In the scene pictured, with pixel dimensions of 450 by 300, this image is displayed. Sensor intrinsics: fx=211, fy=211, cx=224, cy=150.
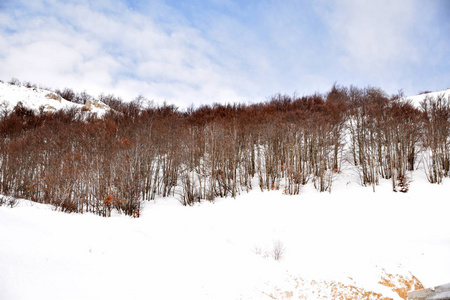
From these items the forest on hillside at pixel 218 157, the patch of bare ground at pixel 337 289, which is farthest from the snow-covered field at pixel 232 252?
the forest on hillside at pixel 218 157

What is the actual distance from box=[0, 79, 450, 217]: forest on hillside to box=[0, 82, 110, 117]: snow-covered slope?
740 inches

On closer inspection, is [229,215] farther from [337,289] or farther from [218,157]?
[337,289]

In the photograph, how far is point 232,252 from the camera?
7.18 m

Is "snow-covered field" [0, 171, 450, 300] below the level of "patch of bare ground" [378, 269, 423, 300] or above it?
above

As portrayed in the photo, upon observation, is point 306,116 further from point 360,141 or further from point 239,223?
point 239,223

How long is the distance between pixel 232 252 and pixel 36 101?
48960 millimetres

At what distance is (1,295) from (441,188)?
18.2 metres

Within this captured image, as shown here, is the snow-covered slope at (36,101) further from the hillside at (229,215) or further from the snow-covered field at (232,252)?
the snow-covered field at (232,252)

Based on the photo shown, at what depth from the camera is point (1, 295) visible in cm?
293

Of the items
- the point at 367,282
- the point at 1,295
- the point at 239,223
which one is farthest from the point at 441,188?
the point at 1,295

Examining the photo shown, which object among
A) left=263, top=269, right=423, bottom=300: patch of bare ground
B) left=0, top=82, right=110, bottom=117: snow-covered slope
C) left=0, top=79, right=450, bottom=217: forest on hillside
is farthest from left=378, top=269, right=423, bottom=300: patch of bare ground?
left=0, top=82, right=110, bottom=117: snow-covered slope

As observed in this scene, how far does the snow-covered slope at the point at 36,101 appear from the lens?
3609 centimetres

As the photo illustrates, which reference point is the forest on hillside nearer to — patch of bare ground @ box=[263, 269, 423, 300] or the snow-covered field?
the snow-covered field

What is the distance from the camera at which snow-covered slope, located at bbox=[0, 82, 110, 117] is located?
118 ft
